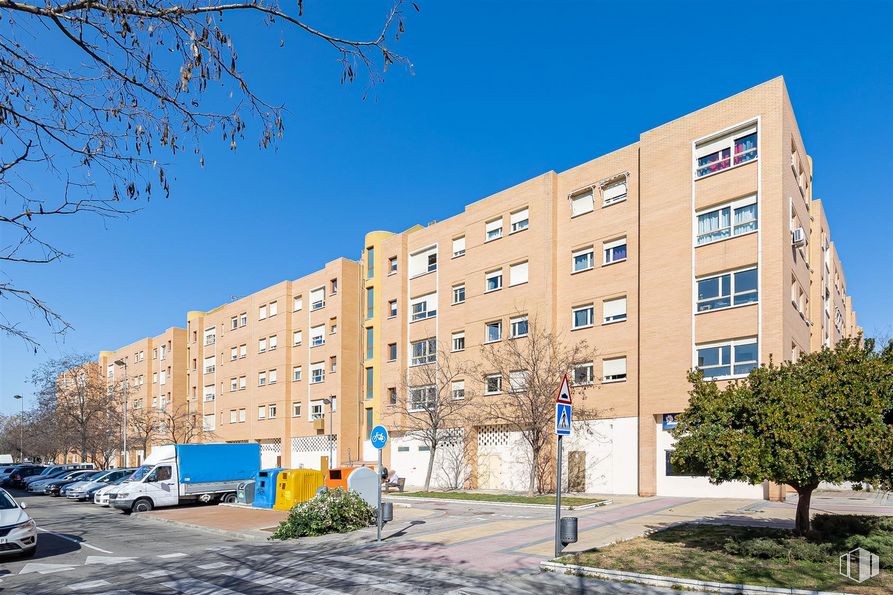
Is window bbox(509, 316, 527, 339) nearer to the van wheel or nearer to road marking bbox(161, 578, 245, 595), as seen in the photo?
the van wheel

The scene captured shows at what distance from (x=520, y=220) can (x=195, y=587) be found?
26176 millimetres

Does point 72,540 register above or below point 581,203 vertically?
below

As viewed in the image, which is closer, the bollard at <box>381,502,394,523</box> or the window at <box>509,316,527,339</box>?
the bollard at <box>381,502,394,523</box>

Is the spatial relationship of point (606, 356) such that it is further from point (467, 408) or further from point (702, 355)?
point (467, 408)

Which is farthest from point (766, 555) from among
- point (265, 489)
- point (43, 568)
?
point (265, 489)

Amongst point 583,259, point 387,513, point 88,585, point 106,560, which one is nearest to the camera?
point 88,585

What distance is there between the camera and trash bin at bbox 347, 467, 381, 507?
17938 mm

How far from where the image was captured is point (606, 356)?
1141 inches

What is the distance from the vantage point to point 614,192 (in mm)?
30016

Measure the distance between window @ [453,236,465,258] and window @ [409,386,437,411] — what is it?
7844mm

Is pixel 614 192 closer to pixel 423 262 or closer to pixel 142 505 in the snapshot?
pixel 423 262

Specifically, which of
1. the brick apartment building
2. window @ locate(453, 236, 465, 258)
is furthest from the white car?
window @ locate(453, 236, 465, 258)

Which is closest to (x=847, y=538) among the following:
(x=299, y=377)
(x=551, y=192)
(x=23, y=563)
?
(x=23, y=563)

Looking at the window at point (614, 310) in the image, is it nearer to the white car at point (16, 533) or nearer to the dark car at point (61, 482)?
the white car at point (16, 533)
